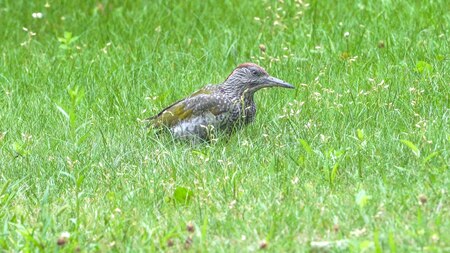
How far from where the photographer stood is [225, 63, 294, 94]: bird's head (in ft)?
27.0

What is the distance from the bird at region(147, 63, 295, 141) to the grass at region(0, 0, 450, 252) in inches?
5.2

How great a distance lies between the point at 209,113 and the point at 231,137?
33 cm

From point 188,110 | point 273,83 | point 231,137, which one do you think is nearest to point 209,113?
point 188,110

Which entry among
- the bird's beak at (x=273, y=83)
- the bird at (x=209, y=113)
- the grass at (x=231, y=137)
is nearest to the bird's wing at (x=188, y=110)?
the bird at (x=209, y=113)

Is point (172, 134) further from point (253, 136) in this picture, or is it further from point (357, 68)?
point (357, 68)

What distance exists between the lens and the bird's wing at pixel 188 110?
806 centimetres

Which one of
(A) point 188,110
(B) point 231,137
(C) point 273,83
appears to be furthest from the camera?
(C) point 273,83

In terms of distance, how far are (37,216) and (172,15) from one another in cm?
461

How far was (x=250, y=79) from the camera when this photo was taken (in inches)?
325

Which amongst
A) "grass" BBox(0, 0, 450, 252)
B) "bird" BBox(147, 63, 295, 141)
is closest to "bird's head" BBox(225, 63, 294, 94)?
"bird" BBox(147, 63, 295, 141)

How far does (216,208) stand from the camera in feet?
20.4

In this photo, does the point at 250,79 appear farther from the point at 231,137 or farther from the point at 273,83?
the point at 231,137

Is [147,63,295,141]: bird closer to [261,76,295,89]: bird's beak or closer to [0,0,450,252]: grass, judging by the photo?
[261,76,295,89]: bird's beak

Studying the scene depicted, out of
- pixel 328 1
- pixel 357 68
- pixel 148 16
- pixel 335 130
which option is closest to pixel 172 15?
pixel 148 16
